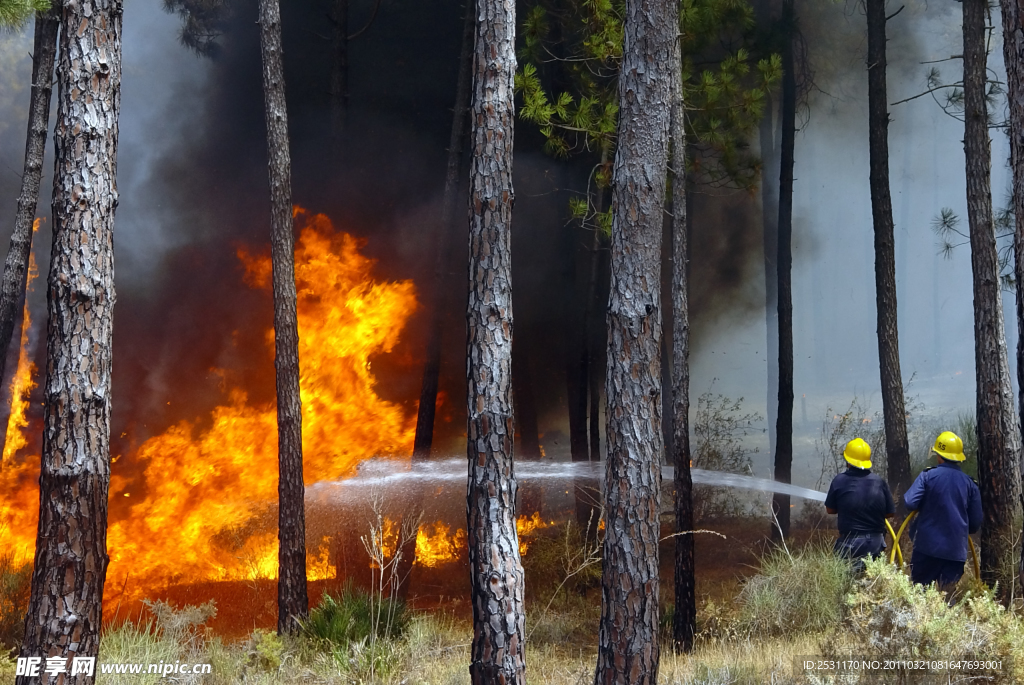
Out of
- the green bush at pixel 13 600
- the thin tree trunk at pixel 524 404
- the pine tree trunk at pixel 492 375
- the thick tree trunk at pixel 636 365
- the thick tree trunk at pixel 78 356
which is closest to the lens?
the thick tree trunk at pixel 78 356

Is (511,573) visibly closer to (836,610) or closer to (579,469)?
(836,610)

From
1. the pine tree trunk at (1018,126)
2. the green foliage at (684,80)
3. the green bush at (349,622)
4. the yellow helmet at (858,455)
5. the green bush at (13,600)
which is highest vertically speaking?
the green foliage at (684,80)

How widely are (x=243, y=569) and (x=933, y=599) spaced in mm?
8247

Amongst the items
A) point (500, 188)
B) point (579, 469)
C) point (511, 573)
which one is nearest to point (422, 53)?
point (579, 469)

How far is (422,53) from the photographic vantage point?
11867mm

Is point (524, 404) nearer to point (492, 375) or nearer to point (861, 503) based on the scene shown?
point (861, 503)

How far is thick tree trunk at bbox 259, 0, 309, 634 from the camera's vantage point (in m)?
7.75

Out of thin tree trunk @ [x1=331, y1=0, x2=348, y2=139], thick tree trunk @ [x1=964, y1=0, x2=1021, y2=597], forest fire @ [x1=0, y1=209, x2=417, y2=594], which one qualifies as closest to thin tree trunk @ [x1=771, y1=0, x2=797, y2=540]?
thick tree trunk @ [x1=964, y1=0, x2=1021, y2=597]

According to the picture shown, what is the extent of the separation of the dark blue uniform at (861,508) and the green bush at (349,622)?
14.6ft

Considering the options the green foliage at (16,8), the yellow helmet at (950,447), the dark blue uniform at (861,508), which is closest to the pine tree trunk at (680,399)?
the dark blue uniform at (861,508)

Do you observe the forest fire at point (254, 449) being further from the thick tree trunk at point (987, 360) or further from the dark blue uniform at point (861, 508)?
the thick tree trunk at point (987, 360)

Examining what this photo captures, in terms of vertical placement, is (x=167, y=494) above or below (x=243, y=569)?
above

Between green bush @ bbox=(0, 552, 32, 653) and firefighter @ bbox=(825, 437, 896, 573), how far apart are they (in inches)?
306

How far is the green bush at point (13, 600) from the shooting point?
7.07 meters
